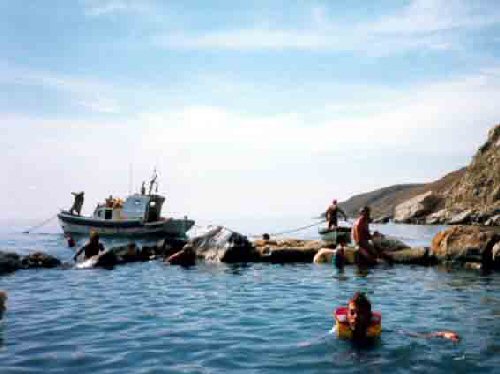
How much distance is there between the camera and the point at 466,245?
28.2m

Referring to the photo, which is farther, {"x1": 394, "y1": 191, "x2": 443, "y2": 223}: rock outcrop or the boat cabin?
{"x1": 394, "y1": 191, "x2": 443, "y2": 223}: rock outcrop

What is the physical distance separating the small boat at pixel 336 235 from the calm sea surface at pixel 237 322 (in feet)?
30.0

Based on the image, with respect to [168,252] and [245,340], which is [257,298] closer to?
[245,340]

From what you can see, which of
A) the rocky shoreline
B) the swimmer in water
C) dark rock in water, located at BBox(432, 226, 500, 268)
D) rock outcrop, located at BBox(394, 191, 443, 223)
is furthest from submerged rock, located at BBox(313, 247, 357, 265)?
rock outcrop, located at BBox(394, 191, 443, 223)

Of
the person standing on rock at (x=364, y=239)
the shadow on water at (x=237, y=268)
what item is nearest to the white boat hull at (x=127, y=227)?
the shadow on water at (x=237, y=268)

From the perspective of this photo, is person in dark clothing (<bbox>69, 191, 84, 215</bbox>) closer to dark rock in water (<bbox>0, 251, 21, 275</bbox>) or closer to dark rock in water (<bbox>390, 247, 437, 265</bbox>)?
dark rock in water (<bbox>0, 251, 21, 275</bbox>)

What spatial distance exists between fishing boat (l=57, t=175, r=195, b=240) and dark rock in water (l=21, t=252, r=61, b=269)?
1144 inches

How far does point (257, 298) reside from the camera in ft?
62.6

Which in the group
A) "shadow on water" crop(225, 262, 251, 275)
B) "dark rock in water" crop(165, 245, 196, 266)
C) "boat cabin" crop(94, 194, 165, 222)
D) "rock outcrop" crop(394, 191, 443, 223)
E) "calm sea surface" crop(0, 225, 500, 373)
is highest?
"rock outcrop" crop(394, 191, 443, 223)

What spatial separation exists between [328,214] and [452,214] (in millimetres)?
84136

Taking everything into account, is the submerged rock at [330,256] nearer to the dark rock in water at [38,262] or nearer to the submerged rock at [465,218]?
the dark rock in water at [38,262]

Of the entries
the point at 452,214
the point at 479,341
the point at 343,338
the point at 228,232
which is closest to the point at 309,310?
the point at 343,338

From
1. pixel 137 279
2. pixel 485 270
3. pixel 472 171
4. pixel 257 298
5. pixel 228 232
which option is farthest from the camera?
pixel 472 171

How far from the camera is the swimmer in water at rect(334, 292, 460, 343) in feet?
40.0
